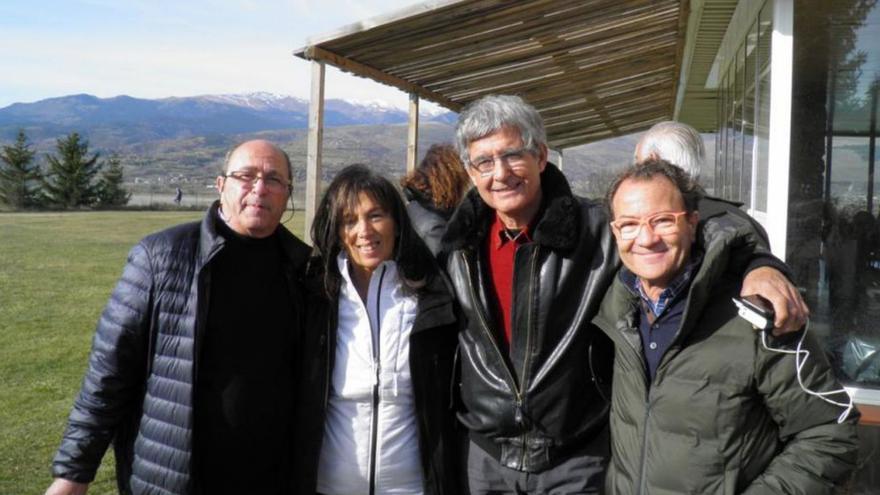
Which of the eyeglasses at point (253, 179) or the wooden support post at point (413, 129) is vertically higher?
the wooden support post at point (413, 129)

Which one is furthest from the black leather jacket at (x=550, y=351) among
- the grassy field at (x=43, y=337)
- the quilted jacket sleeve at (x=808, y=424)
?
the grassy field at (x=43, y=337)

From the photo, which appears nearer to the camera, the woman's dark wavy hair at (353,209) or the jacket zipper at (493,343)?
the jacket zipper at (493,343)

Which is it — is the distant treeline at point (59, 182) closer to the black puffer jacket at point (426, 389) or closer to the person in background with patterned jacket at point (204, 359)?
the person in background with patterned jacket at point (204, 359)

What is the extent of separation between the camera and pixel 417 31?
4758 mm

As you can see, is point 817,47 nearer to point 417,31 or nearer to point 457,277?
point 417,31

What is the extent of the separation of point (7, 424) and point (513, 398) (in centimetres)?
622

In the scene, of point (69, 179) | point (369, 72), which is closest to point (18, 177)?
point (69, 179)

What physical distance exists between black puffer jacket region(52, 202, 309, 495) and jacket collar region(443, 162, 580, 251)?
0.76 metres

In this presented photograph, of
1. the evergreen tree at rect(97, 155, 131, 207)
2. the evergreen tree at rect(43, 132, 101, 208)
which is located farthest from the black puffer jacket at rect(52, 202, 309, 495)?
the evergreen tree at rect(43, 132, 101, 208)

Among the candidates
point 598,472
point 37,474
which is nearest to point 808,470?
point 598,472

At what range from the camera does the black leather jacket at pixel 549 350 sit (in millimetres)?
2297

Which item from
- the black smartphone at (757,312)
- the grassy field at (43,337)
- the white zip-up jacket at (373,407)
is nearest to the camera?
the black smartphone at (757,312)

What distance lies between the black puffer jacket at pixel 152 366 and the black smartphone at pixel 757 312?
1.56 metres

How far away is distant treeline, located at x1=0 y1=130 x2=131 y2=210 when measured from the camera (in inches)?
2078
